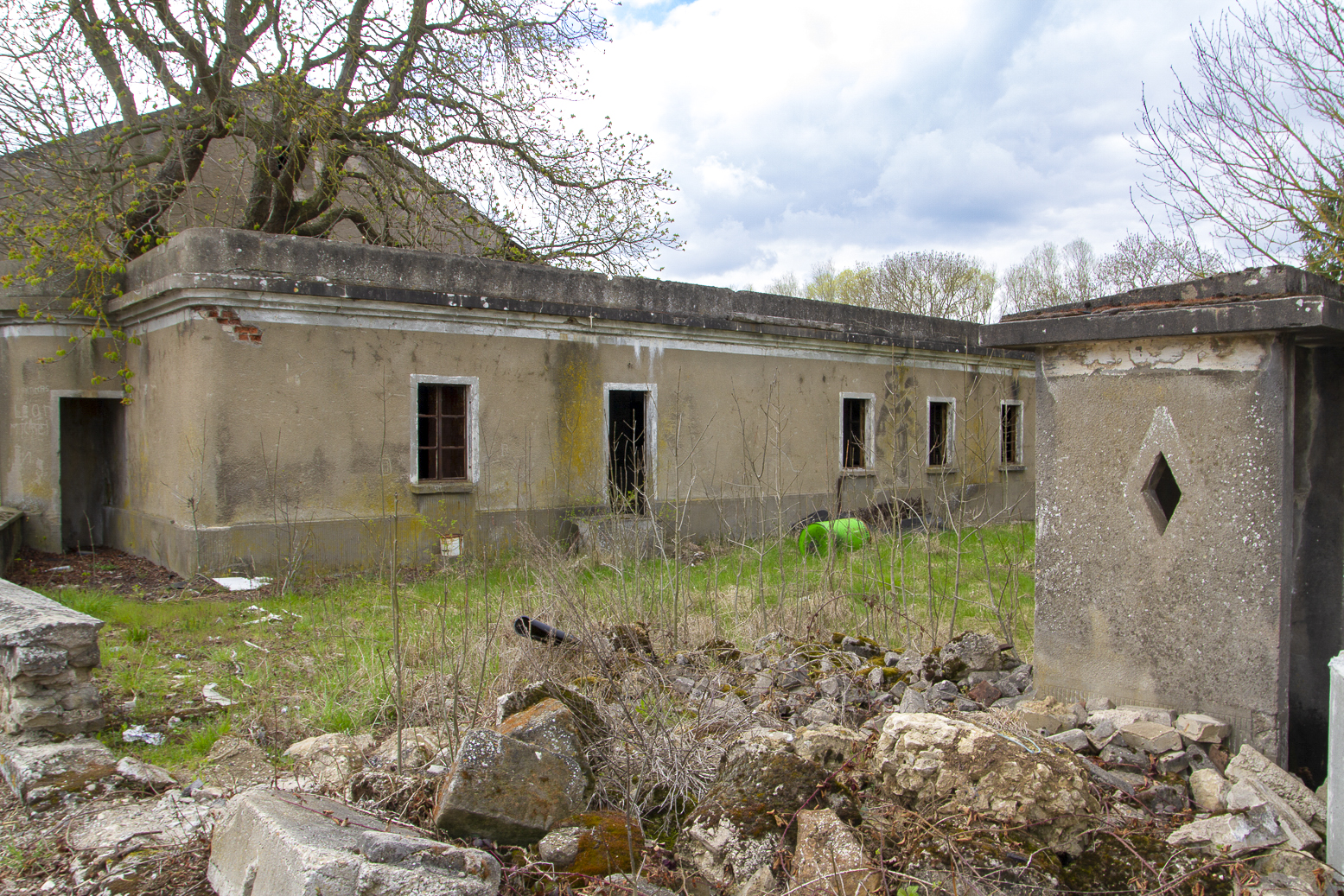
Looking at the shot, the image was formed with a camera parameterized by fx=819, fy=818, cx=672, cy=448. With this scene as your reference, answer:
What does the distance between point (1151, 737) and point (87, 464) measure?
1278 centimetres

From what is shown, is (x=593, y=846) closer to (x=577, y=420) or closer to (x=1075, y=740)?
(x=1075, y=740)

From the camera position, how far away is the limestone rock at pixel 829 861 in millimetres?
2268

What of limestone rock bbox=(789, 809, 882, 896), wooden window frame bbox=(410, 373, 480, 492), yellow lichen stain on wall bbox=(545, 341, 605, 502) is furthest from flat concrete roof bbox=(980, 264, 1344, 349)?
yellow lichen stain on wall bbox=(545, 341, 605, 502)

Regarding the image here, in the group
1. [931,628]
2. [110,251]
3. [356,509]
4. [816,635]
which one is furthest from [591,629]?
[110,251]

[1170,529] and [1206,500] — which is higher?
[1206,500]

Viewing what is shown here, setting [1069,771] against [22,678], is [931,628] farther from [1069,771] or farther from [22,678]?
[22,678]

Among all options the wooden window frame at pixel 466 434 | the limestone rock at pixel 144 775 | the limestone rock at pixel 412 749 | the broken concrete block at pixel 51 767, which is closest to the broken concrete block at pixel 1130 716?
the limestone rock at pixel 412 749

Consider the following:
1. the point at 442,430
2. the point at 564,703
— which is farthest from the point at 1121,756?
the point at 442,430

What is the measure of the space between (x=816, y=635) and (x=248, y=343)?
21.0 ft

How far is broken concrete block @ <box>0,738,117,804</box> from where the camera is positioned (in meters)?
3.39

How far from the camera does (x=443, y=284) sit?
9148 millimetres

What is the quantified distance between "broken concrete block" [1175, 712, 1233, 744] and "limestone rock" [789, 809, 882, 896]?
151cm

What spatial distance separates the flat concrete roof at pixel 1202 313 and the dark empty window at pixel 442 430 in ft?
22.8

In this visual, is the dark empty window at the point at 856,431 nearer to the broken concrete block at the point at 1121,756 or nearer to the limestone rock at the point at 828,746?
the broken concrete block at the point at 1121,756
